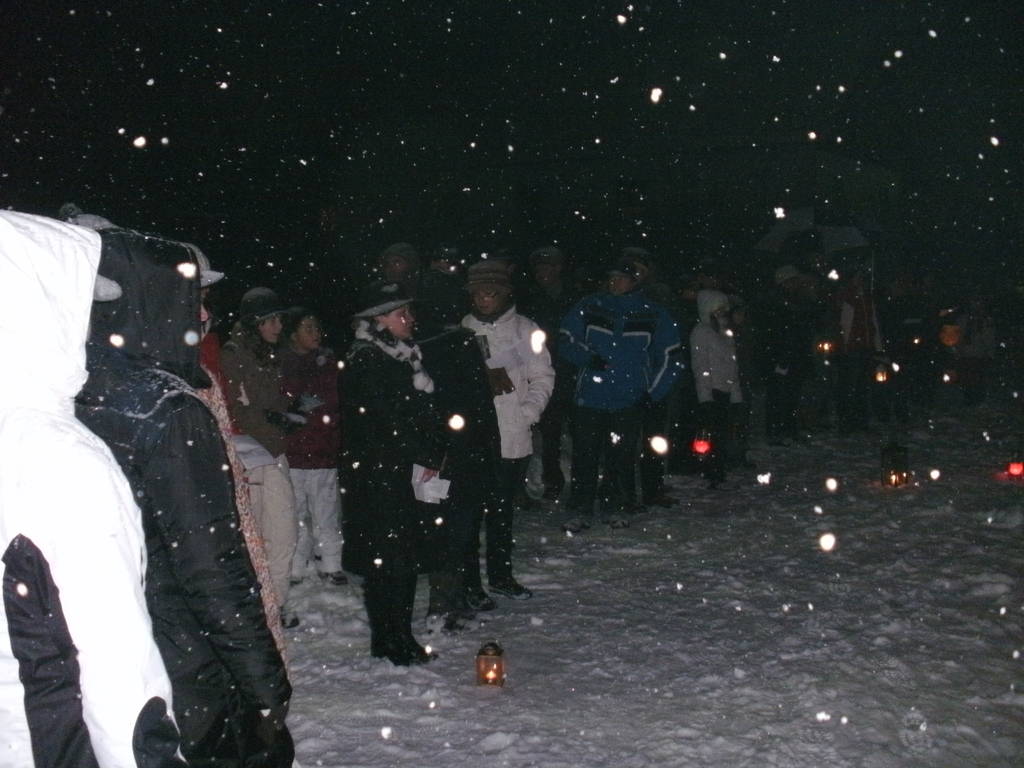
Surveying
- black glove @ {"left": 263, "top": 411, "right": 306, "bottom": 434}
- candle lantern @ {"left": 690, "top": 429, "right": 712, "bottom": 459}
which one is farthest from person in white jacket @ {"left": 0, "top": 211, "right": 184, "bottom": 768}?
candle lantern @ {"left": 690, "top": 429, "right": 712, "bottom": 459}

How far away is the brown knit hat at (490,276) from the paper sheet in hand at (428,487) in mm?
1714

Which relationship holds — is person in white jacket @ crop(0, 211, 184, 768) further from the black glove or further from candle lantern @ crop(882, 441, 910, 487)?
candle lantern @ crop(882, 441, 910, 487)

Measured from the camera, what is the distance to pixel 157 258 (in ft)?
7.35

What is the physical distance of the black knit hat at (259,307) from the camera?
21.1 feet

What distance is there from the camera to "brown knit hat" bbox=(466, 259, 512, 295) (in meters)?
6.58

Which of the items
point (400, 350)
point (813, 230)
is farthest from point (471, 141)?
point (400, 350)

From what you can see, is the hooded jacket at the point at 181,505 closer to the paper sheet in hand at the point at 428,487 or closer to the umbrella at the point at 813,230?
the paper sheet in hand at the point at 428,487

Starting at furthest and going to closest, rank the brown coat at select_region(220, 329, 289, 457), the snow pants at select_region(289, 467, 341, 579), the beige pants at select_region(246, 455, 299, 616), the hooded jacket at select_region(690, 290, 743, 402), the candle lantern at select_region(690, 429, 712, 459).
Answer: the candle lantern at select_region(690, 429, 712, 459) < the hooded jacket at select_region(690, 290, 743, 402) < the snow pants at select_region(289, 467, 341, 579) < the brown coat at select_region(220, 329, 289, 457) < the beige pants at select_region(246, 455, 299, 616)

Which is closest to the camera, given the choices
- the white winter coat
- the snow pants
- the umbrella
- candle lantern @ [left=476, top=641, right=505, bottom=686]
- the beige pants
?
candle lantern @ [left=476, top=641, right=505, bottom=686]

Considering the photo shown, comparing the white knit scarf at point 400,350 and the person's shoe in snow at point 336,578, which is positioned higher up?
the white knit scarf at point 400,350

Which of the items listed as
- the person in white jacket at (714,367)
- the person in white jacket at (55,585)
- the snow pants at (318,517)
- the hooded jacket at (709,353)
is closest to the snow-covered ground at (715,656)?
the snow pants at (318,517)

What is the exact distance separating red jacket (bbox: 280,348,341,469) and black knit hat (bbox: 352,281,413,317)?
1.60m

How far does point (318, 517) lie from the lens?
6867mm

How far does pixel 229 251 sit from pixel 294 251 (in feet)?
2.28
